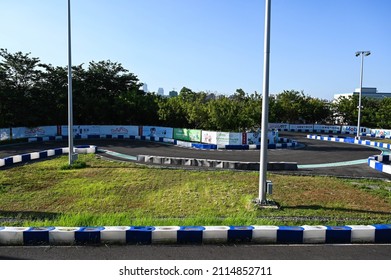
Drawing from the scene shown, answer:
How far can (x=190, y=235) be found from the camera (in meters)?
6.65

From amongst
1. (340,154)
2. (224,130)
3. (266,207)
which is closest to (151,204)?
(266,207)

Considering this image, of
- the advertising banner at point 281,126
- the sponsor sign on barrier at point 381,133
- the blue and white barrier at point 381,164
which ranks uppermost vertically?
the advertising banner at point 281,126

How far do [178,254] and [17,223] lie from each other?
4553 millimetres

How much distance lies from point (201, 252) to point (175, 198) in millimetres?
4804

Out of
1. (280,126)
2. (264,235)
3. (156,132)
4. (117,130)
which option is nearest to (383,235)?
(264,235)

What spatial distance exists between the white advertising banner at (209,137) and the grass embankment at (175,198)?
12740 millimetres

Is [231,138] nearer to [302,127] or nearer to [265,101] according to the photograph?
[265,101]

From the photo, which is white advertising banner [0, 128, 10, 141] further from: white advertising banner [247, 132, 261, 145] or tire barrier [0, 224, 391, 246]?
tire barrier [0, 224, 391, 246]

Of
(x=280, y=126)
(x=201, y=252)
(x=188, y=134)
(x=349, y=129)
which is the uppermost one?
(x=280, y=126)

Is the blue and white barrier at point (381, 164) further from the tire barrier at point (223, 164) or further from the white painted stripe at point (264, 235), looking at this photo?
the white painted stripe at point (264, 235)

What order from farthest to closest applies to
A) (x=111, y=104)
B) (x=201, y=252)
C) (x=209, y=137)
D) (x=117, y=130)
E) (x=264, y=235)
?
(x=111, y=104)
(x=117, y=130)
(x=209, y=137)
(x=264, y=235)
(x=201, y=252)

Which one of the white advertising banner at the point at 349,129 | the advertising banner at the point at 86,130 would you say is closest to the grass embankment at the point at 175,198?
the advertising banner at the point at 86,130

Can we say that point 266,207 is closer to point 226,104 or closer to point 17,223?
point 17,223

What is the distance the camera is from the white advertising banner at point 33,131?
30242 mm
